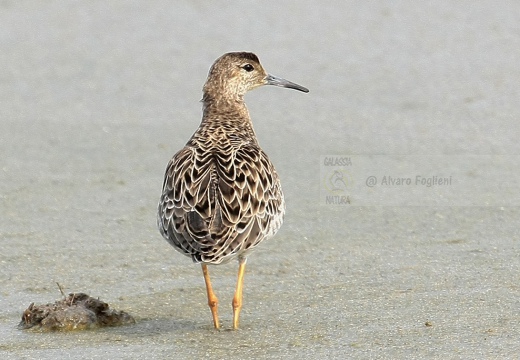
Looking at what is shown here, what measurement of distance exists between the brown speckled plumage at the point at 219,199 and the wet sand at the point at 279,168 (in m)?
0.53

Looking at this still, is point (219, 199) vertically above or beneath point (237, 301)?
above

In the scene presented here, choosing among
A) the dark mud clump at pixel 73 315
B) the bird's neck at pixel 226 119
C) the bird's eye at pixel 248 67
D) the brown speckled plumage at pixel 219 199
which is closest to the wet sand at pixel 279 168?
the dark mud clump at pixel 73 315

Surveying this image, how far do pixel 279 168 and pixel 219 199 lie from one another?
3191 mm

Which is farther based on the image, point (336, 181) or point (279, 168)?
point (279, 168)

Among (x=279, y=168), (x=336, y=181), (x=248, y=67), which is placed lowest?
(x=336, y=181)

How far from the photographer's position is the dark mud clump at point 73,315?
6020 millimetres

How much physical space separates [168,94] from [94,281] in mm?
4222

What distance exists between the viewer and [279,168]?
927 cm

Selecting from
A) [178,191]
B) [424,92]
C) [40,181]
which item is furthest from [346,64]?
[178,191]

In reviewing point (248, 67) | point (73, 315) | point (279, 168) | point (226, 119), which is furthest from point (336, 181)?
point (73, 315)

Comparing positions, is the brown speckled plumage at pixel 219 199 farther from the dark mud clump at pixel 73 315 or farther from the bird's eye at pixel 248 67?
the bird's eye at pixel 248 67

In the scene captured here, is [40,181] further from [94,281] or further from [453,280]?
[453,280]

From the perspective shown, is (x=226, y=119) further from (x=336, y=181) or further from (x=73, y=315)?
(x=73, y=315)

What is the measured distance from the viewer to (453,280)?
272 inches
